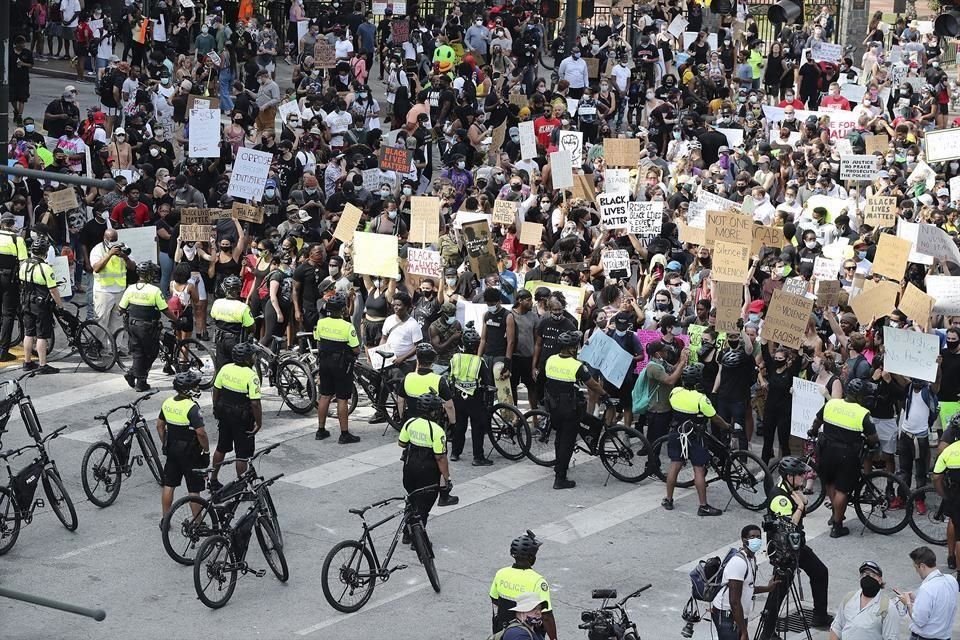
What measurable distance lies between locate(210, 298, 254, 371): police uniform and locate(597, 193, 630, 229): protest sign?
18.2 feet

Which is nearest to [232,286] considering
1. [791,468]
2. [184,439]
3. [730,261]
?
[184,439]

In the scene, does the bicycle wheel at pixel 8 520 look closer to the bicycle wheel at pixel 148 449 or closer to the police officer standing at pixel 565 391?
the bicycle wheel at pixel 148 449

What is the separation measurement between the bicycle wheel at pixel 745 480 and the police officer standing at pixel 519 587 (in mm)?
4584

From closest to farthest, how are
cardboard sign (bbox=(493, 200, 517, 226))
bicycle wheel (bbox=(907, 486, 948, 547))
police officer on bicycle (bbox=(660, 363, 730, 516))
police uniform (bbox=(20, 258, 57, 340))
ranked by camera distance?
1. bicycle wheel (bbox=(907, 486, 948, 547))
2. police officer on bicycle (bbox=(660, 363, 730, 516))
3. police uniform (bbox=(20, 258, 57, 340))
4. cardboard sign (bbox=(493, 200, 517, 226))

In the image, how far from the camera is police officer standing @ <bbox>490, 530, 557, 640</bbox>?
11633 millimetres

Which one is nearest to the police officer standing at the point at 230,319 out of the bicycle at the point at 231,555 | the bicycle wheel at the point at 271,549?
the bicycle wheel at the point at 271,549

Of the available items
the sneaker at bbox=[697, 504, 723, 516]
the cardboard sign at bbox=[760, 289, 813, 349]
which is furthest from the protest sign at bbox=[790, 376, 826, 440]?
the sneaker at bbox=[697, 504, 723, 516]

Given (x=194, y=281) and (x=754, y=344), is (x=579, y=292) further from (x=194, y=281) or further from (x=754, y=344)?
(x=194, y=281)

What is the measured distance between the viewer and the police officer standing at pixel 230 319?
1792 centimetres

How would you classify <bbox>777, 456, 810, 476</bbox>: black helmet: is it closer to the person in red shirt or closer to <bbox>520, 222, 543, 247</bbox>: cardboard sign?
<bbox>520, 222, 543, 247</bbox>: cardboard sign

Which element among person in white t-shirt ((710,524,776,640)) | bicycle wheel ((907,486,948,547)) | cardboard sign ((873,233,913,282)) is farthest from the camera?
cardboard sign ((873,233,913,282))

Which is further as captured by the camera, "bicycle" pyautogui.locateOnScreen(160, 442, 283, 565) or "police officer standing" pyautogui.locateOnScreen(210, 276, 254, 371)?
"police officer standing" pyautogui.locateOnScreen(210, 276, 254, 371)

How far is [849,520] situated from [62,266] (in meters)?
10.4

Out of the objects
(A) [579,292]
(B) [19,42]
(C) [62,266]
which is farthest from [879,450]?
(B) [19,42]
